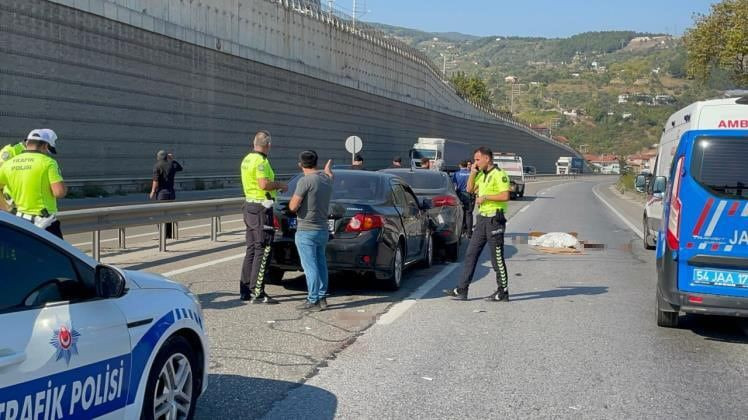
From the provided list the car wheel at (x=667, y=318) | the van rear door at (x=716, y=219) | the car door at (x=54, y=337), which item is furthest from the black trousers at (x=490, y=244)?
the car door at (x=54, y=337)

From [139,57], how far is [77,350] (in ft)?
102

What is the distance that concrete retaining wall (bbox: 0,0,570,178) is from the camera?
1054 inches

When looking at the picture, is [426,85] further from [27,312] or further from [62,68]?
[27,312]

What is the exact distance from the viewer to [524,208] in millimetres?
33000

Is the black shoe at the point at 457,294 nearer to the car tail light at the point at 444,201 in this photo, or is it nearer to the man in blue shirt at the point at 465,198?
the car tail light at the point at 444,201

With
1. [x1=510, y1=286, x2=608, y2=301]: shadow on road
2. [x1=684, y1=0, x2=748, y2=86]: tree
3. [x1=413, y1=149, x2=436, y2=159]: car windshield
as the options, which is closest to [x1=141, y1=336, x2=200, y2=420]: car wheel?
[x1=510, y1=286, x2=608, y2=301]: shadow on road

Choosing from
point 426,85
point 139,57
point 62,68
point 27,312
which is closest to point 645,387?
point 27,312

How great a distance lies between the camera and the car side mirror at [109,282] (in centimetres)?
414

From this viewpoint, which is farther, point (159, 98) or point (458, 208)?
point (159, 98)

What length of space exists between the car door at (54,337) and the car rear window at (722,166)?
5730 millimetres

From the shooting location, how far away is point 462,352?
24.7 feet

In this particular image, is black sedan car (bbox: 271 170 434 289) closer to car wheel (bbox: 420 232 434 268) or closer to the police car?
car wheel (bbox: 420 232 434 268)

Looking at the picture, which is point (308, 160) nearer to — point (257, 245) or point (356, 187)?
point (257, 245)

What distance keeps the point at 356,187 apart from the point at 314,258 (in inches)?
87.5
